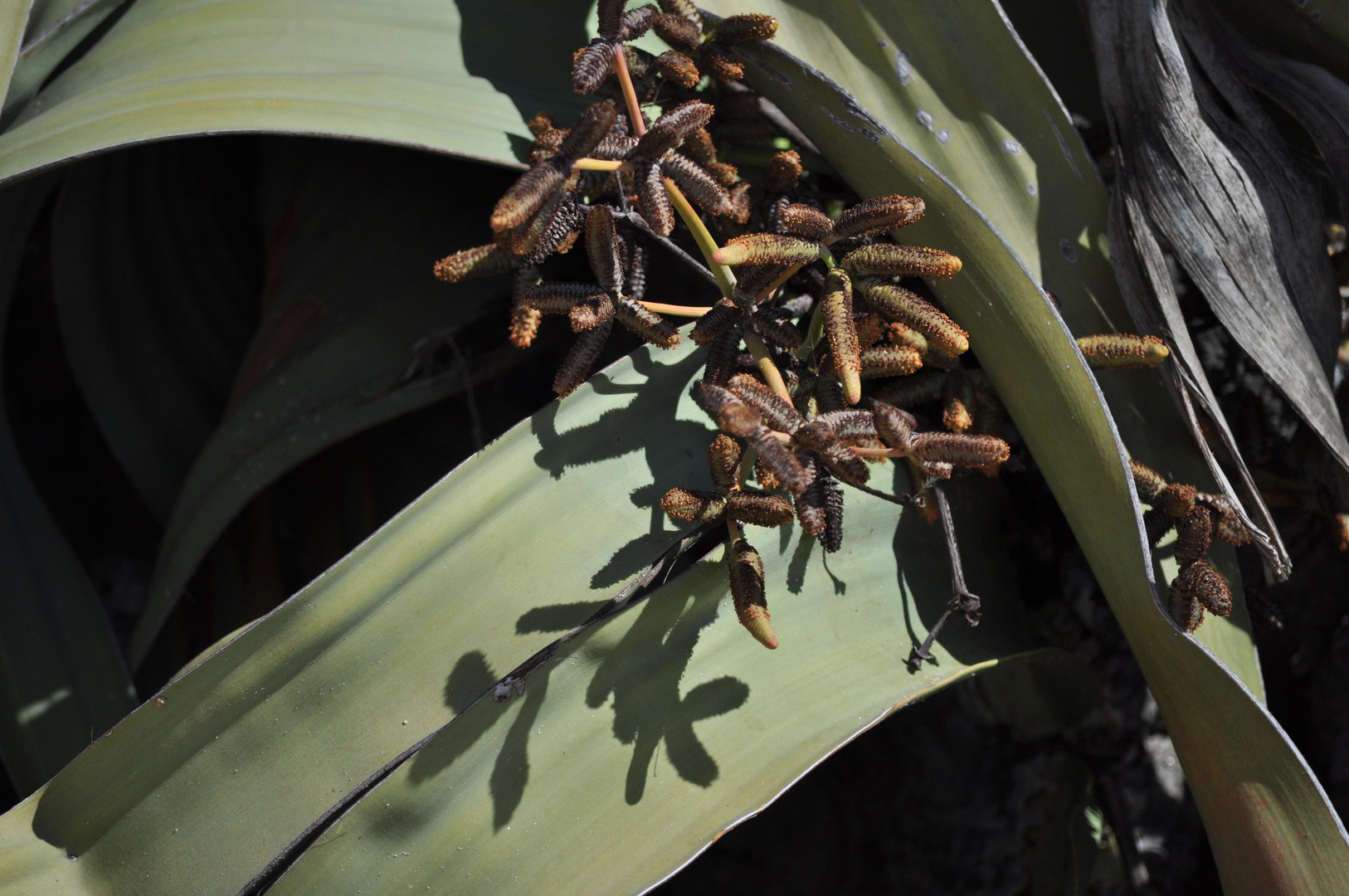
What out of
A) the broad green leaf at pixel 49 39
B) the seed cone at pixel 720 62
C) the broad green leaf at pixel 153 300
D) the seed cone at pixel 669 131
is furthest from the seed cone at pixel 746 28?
the broad green leaf at pixel 153 300

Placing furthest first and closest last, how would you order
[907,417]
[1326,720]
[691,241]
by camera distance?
[1326,720], [691,241], [907,417]

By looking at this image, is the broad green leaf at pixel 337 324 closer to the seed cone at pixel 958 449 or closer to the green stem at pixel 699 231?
the green stem at pixel 699 231

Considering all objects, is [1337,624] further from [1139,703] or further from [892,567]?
[892,567]

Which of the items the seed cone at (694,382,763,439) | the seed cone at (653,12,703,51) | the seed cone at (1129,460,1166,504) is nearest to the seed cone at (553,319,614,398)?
the seed cone at (694,382,763,439)

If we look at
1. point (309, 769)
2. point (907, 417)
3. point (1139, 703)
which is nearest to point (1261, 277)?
point (907, 417)

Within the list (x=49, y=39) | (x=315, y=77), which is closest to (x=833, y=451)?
(x=315, y=77)

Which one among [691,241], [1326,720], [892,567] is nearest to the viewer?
[892,567]
